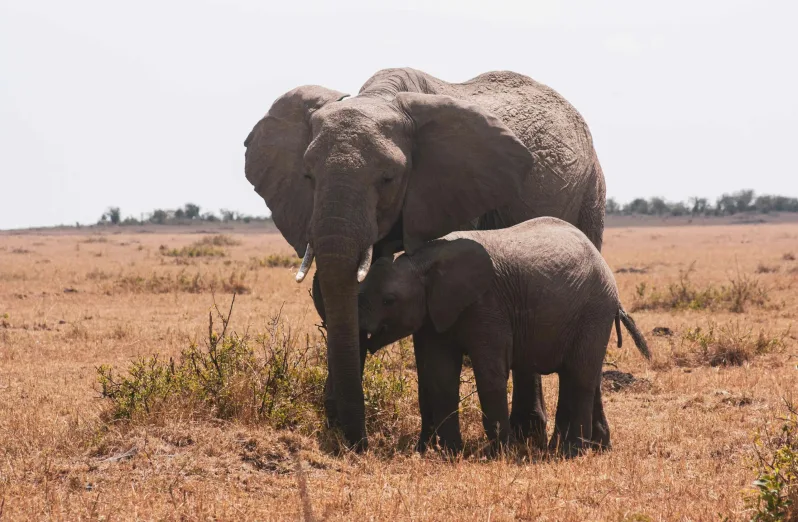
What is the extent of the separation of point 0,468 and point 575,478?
136 inches

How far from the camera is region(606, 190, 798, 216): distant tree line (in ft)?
287

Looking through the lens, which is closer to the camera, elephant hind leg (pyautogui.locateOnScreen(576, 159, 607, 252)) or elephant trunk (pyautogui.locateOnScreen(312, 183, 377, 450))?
elephant trunk (pyautogui.locateOnScreen(312, 183, 377, 450))

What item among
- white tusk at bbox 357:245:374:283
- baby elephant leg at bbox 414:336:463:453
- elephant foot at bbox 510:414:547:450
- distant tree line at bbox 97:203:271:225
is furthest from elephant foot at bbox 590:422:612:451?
distant tree line at bbox 97:203:271:225

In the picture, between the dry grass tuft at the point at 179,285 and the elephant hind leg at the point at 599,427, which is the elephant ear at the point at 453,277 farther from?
the dry grass tuft at the point at 179,285

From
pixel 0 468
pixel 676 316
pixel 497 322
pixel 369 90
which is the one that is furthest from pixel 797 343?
pixel 0 468

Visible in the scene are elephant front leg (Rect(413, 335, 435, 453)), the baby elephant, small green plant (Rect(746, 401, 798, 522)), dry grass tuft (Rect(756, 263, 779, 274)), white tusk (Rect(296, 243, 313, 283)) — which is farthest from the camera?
dry grass tuft (Rect(756, 263, 779, 274))

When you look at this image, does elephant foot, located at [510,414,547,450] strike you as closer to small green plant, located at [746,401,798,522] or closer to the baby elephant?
the baby elephant

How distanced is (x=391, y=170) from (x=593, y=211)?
3078 millimetres

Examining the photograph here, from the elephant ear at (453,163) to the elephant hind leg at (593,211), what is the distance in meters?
1.87

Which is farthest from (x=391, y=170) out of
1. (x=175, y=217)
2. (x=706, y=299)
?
(x=175, y=217)

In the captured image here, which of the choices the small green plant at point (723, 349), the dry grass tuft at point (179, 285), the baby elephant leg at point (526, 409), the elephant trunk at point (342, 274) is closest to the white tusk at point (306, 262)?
the elephant trunk at point (342, 274)

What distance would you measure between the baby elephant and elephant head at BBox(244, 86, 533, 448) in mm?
298

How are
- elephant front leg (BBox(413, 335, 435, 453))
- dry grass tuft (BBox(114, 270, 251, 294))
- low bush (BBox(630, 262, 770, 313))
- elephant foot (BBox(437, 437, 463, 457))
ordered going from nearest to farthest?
elephant foot (BBox(437, 437, 463, 457)), elephant front leg (BBox(413, 335, 435, 453)), low bush (BBox(630, 262, 770, 313)), dry grass tuft (BBox(114, 270, 251, 294))

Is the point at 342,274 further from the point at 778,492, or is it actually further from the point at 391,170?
the point at 778,492
